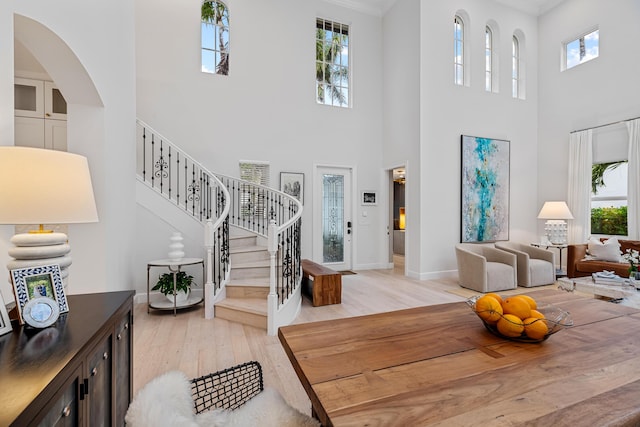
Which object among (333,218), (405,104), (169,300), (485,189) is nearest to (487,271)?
(485,189)

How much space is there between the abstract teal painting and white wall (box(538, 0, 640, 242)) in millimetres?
1057

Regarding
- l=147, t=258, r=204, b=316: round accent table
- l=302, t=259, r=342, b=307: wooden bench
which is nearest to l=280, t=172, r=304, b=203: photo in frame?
l=302, t=259, r=342, b=307: wooden bench

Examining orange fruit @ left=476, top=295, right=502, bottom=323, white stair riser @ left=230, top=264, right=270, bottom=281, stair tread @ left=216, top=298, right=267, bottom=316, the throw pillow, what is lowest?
stair tread @ left=216, top=298, right=267, bottom=316

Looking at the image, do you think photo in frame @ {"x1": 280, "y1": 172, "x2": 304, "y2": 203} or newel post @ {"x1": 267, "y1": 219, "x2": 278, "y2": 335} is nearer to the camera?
newel post @ {"x1": 267, "y1": 219, "x2": 278, "y2": 335}

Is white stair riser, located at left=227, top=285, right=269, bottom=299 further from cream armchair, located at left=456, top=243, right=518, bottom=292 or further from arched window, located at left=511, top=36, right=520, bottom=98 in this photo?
arched window, located at left=511, top=36, right=520, bottom=98

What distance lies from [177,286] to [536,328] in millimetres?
3750

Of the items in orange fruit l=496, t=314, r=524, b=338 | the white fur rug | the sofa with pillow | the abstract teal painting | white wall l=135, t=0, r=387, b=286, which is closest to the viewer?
the white fur rug

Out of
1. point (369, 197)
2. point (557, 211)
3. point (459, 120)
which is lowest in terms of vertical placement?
point (557, 211)

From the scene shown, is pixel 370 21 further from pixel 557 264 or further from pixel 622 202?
pixel 557 264

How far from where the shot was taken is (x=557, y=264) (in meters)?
6.48

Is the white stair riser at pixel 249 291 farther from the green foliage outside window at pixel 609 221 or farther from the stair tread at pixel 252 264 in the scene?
the green foliage outside window at pixel 609 221

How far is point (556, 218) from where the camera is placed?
18.6ft

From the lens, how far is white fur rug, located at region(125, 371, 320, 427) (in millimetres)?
838

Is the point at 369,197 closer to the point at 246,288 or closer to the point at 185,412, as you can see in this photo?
the point at 246,288
